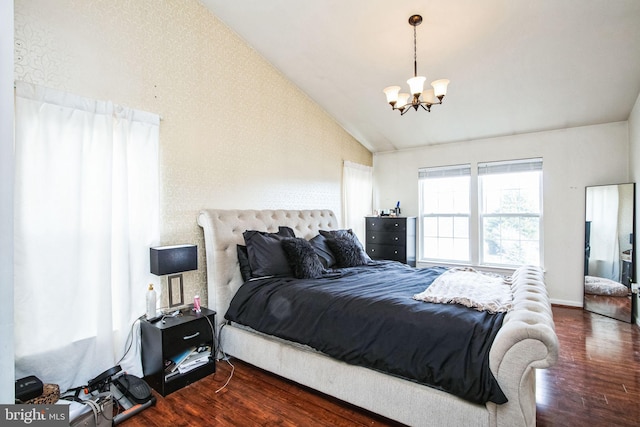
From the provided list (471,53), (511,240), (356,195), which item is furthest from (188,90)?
(511,240)

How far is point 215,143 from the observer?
3107mm

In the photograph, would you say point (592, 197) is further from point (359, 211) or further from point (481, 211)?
point (359, 211)

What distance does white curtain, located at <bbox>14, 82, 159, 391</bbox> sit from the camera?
76.5 inches

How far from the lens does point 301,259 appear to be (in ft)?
9.42

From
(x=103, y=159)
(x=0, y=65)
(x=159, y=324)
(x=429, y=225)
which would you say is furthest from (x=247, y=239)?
(x=429, y=225)

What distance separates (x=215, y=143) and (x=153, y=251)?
123 centimetres

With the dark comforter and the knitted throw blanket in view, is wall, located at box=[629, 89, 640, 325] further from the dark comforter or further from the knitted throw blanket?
the dark comforter

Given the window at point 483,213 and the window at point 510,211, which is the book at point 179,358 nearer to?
the window at point 483,213

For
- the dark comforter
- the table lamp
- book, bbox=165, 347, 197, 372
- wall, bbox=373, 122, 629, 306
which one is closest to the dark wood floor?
book, bbox=165, 347, 197, 372

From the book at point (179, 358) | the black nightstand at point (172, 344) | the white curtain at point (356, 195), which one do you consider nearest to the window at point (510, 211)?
the white curtain at point (356, 195)

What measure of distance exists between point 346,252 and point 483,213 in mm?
2609

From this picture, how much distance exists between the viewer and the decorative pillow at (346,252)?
3.43 meters

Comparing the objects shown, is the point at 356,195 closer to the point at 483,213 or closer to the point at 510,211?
the point at 483,213

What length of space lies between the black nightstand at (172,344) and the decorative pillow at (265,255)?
55 centimetres
